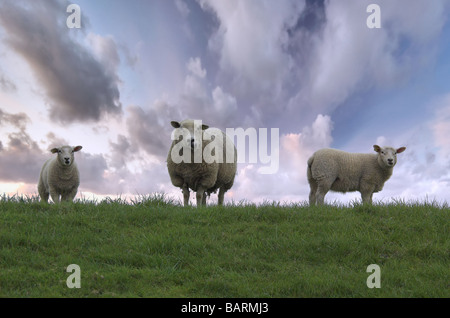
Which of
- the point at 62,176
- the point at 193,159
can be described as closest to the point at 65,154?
the point at 62,176

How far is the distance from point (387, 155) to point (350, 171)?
140cm

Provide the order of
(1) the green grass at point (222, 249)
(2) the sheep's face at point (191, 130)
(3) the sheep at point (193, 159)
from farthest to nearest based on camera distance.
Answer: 1. (3) the sheep at point (193, 159)
2. (2) the sheep's face at point (191, 130)
3. (1) the green grass at point (222, 249)

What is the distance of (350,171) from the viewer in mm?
14172

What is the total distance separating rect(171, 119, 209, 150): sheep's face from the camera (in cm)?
1130

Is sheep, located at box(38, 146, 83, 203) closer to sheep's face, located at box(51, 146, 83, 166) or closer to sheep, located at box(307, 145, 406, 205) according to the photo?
sheep's face, located at box(51, 146, 83, 166)

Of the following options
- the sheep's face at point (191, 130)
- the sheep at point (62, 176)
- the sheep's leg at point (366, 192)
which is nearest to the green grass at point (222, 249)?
the sheep's face at point (191, 130)

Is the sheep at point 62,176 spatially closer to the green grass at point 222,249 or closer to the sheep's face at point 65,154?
the sheep's face at point 65,154

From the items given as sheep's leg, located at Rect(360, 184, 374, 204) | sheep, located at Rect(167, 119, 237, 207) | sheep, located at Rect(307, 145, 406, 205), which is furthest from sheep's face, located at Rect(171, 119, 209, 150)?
sheep's leg, located at Rect(360, 184, 374, 204)

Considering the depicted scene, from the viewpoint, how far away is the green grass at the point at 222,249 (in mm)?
5684

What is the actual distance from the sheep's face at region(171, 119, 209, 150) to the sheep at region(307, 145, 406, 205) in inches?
194

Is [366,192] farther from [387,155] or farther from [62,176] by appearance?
[62,176]
